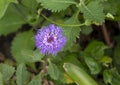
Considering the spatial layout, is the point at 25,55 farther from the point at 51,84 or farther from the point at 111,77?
the point at 111,77

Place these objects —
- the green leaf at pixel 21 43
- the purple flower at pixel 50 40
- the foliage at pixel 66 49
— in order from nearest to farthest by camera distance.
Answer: the purple flower at pixel 50 40
the foliage at pixel 66 49
the green leaf at pixel 21 43

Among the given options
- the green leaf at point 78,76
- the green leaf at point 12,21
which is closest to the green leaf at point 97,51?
the green leaf at point 78,76

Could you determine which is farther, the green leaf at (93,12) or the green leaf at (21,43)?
the green leaf at (21,43)

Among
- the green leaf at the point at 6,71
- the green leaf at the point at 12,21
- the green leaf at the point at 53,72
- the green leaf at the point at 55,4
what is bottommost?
the green leaf at the point at 6,71

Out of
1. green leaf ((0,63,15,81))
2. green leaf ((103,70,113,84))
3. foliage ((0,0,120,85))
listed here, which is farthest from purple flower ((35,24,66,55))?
green leaf ((103,70,113,84))

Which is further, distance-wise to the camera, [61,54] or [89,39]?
[89,39]

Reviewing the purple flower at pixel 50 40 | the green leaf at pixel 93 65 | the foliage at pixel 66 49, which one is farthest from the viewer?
the green leaf at pixel 93 65

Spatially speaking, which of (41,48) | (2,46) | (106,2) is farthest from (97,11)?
(2,46)

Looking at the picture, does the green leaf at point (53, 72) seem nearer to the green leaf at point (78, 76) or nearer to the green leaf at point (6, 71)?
the green leaf at point (78, 76)
